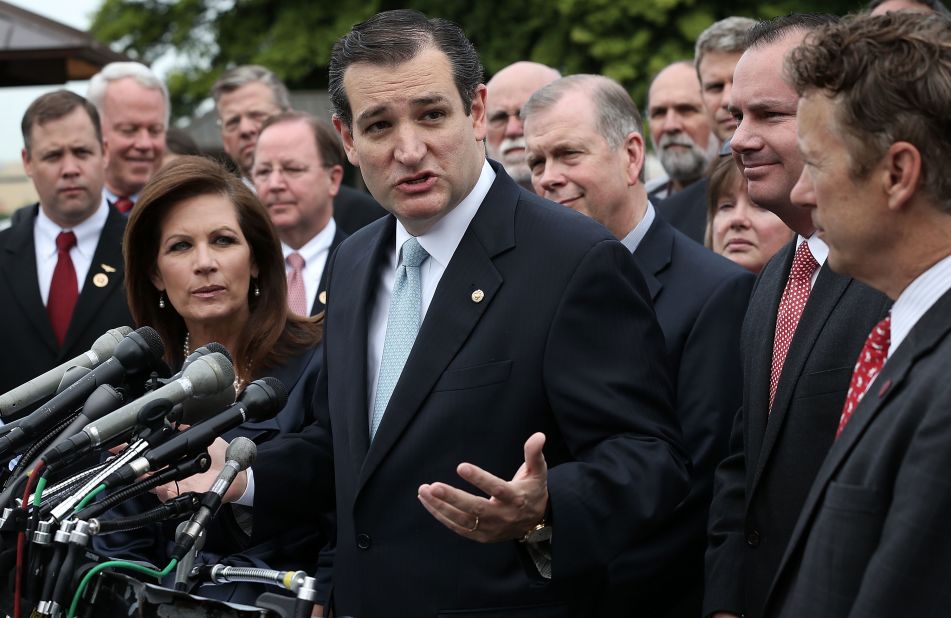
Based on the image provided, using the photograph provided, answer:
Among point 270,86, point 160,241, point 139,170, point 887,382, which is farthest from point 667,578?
point 270,86

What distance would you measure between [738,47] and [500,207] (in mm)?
3646

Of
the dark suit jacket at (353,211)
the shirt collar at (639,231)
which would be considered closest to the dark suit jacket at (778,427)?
the shirt collar at (639,231)

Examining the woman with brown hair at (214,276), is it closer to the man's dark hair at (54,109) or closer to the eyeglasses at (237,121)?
the man's dark hair at (54,109)

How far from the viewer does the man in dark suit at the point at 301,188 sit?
24.4ft

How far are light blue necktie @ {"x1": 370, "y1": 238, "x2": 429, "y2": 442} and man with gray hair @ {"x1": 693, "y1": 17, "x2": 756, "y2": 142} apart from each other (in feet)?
11.4

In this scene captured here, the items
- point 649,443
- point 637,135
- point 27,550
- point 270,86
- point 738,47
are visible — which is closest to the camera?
point 27,550

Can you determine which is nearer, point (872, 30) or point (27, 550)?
point (872, 30)

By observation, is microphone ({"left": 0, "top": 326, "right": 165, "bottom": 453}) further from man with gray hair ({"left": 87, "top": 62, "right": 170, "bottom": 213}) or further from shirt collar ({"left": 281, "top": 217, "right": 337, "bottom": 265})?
man with gray hair ({"left": 87, "top": 62, "right": 170, "bottom": 213})

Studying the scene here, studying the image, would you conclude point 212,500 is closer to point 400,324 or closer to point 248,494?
point 400,324

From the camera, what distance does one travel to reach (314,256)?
7449 millimetres

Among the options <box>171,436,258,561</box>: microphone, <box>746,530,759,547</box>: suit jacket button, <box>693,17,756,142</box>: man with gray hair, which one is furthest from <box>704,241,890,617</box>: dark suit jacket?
<box>693,17,756,142</box>: man with gray hair

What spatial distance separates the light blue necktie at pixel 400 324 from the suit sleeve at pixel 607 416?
0.46 m

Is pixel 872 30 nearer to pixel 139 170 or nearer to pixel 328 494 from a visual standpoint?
pixel 328 494

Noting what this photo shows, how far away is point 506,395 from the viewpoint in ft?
11.6
